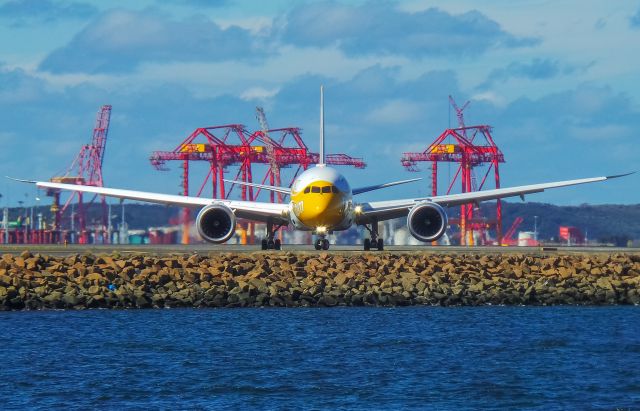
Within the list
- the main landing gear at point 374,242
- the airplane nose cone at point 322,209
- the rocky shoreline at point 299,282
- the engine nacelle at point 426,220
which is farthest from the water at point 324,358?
the main landing gear at point 374,242

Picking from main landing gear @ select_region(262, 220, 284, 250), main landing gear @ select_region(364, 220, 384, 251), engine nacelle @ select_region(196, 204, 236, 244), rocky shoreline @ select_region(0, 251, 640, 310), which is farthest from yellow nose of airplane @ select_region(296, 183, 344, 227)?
rocky shoreline @ select_region(0, 251, 640, 310)

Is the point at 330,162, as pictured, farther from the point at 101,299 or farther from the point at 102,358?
the point at 102,358

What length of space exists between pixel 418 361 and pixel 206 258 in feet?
66.3

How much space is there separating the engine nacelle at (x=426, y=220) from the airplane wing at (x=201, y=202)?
19.6 feet

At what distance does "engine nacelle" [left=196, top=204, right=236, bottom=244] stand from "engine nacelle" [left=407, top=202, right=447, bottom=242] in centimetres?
836

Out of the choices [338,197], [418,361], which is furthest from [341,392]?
[338,197]

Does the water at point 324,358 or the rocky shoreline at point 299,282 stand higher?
the rocky shoreline at point 299,282

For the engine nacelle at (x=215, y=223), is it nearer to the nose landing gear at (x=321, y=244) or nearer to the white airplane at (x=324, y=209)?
the white airplane at (x=324, y=209)

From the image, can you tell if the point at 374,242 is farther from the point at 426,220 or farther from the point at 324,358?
the point at 324,358

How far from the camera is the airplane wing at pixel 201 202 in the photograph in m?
59.5

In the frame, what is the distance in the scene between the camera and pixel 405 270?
4741 cm

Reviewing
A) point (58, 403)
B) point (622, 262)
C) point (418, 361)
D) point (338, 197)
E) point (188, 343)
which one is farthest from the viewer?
point (338, 197)

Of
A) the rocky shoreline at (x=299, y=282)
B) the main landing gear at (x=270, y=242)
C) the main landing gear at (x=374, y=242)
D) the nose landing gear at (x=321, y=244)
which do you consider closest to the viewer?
the rocky shoreline at (x=299, y=282)

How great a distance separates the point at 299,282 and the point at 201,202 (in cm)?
1926
